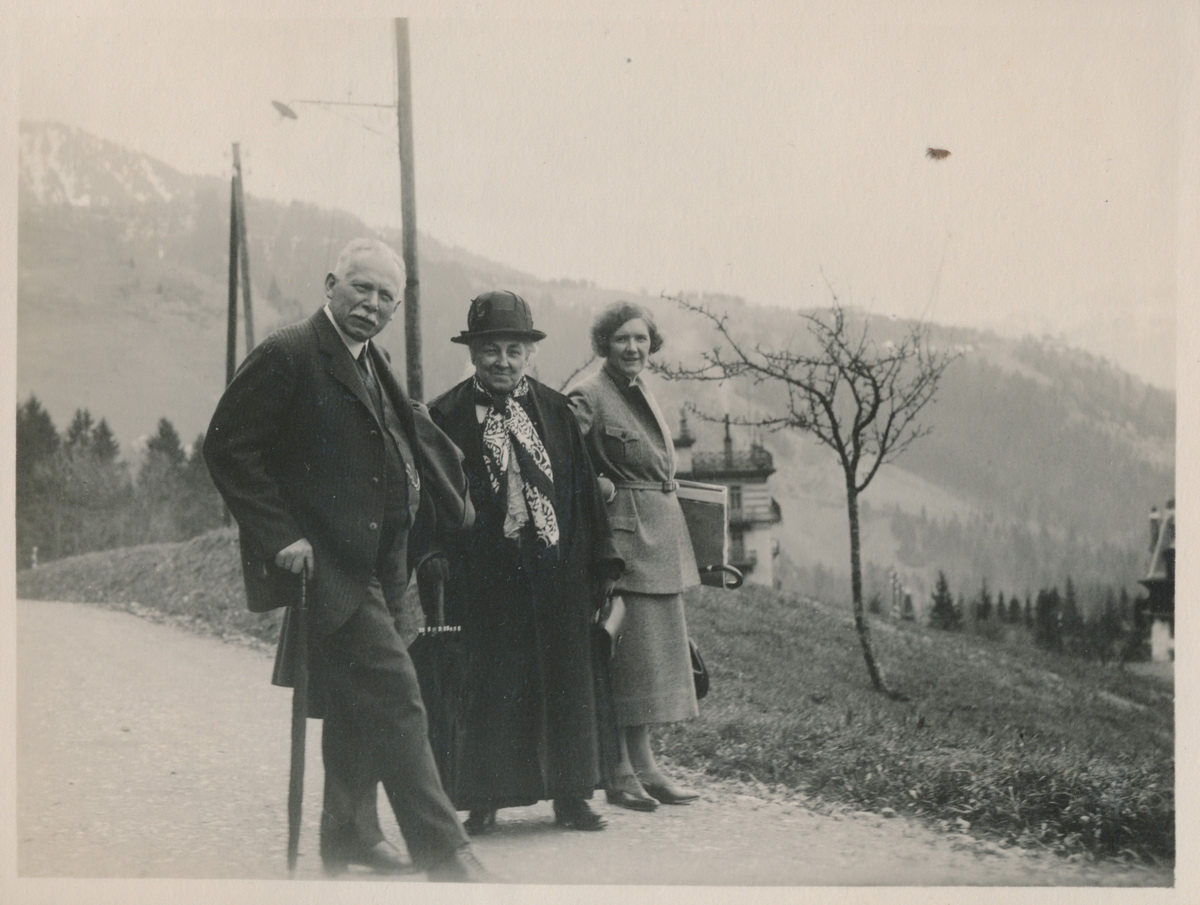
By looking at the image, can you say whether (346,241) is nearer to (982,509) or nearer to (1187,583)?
(982,509)

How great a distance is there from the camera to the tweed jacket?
4.71 m

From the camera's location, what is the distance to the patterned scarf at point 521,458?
4410 millimetres

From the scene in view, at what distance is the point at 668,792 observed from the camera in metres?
4.64

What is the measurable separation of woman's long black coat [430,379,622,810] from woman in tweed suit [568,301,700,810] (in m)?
0.18

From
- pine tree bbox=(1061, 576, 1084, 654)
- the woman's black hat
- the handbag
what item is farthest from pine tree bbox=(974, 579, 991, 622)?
the woman's black hat

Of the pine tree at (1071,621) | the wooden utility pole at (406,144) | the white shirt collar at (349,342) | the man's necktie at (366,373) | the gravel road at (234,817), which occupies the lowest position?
the gravel road at (234,817)

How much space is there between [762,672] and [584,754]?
104cm

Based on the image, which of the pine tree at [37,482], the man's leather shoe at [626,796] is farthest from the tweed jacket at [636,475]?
the pine tree at [37,482]

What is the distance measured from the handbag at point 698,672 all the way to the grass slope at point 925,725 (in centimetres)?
13

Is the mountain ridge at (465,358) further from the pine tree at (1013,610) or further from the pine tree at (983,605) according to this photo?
the pine tree at (1013,610)

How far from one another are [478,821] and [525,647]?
0.64 metres

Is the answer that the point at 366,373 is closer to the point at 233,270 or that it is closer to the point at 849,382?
the point at 233,270

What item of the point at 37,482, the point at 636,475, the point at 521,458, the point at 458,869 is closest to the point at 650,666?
the point at 636,475

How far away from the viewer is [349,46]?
195 inches
